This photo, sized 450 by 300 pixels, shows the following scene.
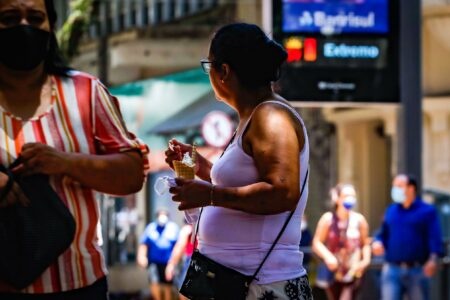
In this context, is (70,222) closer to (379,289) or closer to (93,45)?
(379,289)

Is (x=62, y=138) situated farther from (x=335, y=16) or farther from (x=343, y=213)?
(x=335, y=16)

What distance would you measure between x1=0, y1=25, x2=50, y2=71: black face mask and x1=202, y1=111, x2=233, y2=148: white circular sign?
1807 centimetres

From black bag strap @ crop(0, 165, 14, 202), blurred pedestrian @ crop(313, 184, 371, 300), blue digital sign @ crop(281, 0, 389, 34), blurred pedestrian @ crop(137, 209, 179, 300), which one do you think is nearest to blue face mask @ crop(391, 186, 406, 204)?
blurred pedestrian @ crop(313, 184, 371, 300)

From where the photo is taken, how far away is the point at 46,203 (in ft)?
13.8

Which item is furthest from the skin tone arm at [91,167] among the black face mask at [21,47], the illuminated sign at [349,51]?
the illuminated sign at [349,51]

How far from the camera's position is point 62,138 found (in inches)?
172

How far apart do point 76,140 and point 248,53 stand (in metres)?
0.75

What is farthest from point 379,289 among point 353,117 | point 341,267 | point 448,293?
point 353,117

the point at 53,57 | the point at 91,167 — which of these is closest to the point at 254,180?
the point at 91,167

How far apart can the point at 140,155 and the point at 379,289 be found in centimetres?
1195

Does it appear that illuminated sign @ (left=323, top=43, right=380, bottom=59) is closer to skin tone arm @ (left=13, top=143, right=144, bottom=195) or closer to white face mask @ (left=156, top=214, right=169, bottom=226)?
white face mask @ (left=156, top=214, right=169, bottom=226)

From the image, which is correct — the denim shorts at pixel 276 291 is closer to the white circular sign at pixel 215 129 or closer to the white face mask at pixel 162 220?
the white face mask at pixel 162 220

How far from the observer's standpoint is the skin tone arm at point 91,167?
4.18 metres

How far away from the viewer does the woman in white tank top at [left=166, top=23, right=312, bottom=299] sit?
14.9 ft
